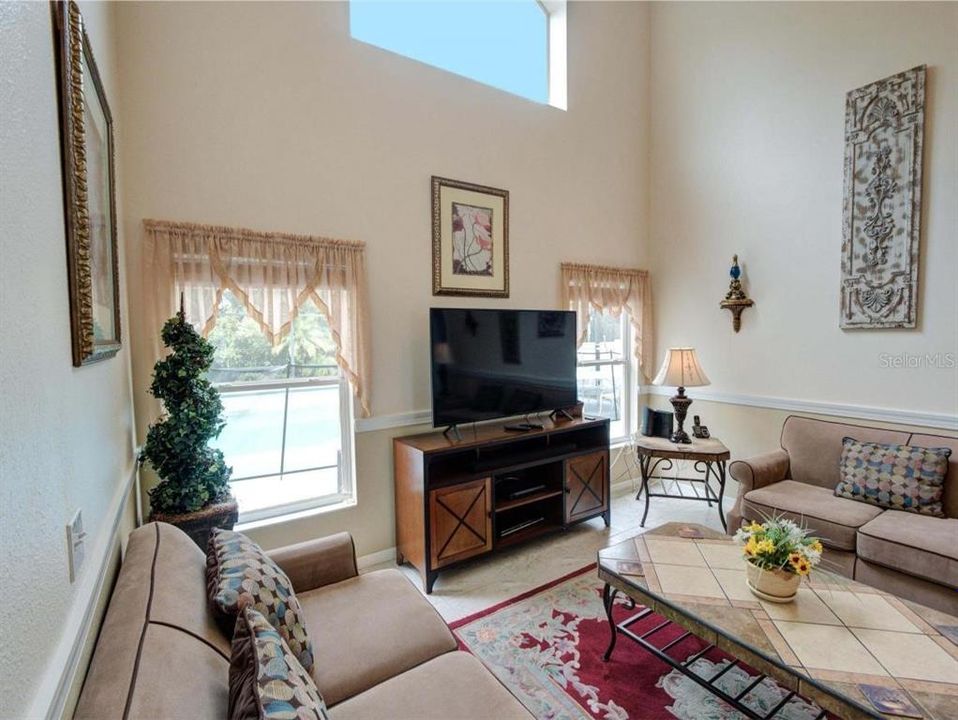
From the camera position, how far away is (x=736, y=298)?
3848mm

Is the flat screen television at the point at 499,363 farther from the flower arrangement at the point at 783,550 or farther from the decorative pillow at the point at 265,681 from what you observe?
the decorative pillow at the point at 265,681

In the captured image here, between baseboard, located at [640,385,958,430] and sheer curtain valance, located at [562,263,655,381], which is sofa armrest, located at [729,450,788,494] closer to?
baseboard, located at [640,385,958,430]

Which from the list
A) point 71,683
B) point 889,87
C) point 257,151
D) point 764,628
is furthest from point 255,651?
point 889,87

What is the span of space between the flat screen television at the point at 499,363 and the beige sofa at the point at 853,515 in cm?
139

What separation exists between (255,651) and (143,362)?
6.40ft

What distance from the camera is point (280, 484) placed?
112 inches

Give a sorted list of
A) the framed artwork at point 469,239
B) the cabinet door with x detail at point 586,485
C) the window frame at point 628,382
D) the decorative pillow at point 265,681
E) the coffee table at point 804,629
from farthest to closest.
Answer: the window frame at point 628,382
the cabinet door with x detail at point 586,485
the framed artwork at point 469,239
the coffee table at point 804,629
the decorative pillow at point 265,681

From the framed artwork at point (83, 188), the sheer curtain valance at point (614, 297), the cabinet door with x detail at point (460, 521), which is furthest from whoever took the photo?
the sheer curtain valance at point (614, 297)

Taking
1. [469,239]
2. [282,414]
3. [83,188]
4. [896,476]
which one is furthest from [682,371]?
[83,188]

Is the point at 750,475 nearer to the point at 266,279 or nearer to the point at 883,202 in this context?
the point at 883,202

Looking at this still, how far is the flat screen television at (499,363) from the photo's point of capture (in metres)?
2.98

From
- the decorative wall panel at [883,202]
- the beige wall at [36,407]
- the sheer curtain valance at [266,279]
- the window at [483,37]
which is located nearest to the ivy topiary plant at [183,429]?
the sheer curtain valance at [266,279]

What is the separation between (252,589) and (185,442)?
1.06m

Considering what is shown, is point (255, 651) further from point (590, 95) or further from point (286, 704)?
point (590, 95)
